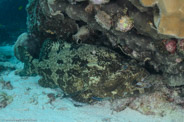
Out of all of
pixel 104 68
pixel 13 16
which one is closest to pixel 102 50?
pixel 104 68

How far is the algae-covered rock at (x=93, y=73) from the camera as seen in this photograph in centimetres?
420

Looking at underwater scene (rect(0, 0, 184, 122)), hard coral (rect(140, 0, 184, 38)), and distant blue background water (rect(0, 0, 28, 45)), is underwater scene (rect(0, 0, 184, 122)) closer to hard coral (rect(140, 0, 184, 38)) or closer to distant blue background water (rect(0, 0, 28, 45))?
hard coral (rect(140, 0, 184, 38))

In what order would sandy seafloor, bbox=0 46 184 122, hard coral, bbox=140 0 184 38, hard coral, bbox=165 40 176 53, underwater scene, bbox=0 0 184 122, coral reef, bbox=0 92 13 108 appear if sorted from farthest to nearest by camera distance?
coral reef, bbox=0 92 13 108 < sandy seafloor, bbox=0 46 184 122 < underwater scene, bbox=0 0 184 122 < hard coral, bbox=165 40 176 53 < hard coral, bbox=140 0 184 38

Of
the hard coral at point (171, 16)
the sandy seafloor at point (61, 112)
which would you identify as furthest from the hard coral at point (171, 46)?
the sandy seafloor at point (61, 112)

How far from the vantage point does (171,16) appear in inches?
87.7

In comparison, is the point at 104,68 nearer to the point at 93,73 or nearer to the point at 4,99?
the point at 93,73

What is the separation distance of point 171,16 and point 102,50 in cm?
245

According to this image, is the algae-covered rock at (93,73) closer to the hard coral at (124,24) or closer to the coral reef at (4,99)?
the hard coral at (124,24)

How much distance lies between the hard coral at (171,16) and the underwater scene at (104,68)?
0.5 inches

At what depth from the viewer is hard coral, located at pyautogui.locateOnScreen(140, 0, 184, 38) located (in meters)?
2.15

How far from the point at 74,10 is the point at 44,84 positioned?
3.02m

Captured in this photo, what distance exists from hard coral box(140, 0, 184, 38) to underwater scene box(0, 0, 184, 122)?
1 centimetres

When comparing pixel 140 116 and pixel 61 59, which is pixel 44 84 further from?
pixel 140 116

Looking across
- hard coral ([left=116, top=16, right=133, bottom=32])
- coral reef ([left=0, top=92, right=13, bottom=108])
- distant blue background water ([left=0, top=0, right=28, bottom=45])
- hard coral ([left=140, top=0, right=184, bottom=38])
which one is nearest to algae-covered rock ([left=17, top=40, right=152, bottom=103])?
hard coral ([left=116, top=16, right=133, bottom=32])
